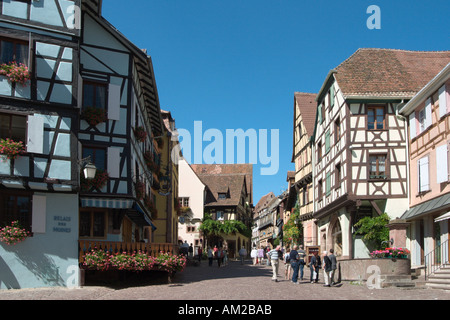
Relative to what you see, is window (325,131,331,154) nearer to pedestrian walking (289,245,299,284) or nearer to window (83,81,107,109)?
pedestrian walking (289,245,299,284)

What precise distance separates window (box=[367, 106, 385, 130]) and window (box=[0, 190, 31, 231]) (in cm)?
1745

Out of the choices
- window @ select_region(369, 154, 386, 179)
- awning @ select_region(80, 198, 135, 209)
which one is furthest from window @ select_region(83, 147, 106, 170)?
window @ select_region(369, 154, 386, 179)

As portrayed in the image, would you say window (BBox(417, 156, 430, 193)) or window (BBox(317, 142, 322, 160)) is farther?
window (BBox(317, 142, 322, 160))

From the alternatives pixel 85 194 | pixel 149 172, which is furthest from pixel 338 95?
pixel 85 194

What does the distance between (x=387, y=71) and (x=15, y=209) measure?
67.1 ft

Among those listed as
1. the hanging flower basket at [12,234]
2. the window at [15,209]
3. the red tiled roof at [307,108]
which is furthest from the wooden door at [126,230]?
the red tiled roof at [307,108]

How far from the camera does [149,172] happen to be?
3067 centimetres

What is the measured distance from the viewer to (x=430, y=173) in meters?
23.7

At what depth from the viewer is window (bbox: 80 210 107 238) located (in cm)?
2131

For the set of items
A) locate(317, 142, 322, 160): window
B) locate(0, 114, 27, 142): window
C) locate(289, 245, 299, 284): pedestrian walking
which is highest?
locate(317, 142, 322, 160): window

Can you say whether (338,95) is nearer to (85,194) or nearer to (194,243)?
(85,194)

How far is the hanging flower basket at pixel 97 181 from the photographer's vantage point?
20203 mm

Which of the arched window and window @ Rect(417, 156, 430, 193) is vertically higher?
window @ Rect(417, 156, 430, 193)

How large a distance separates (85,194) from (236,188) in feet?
137
